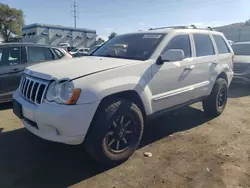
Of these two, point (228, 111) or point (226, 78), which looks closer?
point (226, 78)

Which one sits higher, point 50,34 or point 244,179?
point 50,34

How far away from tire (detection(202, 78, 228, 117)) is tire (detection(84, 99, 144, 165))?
7.48ft

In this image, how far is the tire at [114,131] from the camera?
303cm

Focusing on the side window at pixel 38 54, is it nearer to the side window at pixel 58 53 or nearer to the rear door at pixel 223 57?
the side window at pixel 58 53

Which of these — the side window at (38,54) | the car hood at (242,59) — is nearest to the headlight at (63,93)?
the side window at (38,54)

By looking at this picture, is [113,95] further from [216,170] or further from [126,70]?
[216,170]

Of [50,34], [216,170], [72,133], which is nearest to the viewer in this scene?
[72,133]

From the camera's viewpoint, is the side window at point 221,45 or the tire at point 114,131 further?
the side window at point 221,45

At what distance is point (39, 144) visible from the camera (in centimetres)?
397

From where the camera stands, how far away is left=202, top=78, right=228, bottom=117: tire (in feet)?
16.9

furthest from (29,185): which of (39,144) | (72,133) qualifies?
(39,144)

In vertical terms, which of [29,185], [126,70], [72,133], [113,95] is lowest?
[29,185]

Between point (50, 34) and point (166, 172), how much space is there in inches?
1354

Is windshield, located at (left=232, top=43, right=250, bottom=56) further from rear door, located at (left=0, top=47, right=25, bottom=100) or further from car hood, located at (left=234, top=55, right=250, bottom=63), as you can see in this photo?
rear door, located at (left=0, top=47, right=25, bottom=100)
